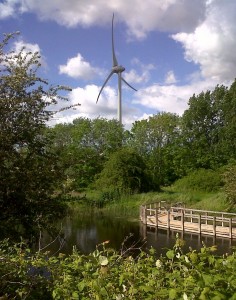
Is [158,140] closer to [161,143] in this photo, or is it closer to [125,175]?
[161,143]

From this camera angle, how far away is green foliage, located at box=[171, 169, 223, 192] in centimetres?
4144

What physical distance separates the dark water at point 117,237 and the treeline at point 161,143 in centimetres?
1012

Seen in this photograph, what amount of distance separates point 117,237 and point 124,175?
1605 centimetres

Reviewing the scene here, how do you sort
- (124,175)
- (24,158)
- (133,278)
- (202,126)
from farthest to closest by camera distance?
(202,126)
(124,175)
(24,158)
(133,278)

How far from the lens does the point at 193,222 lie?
27.3m

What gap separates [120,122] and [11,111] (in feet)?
173

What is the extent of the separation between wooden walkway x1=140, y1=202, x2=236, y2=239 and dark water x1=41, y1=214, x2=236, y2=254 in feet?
2.21

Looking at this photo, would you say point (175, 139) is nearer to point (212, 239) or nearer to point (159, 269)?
point (212, 239)

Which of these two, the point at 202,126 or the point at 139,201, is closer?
the point at 139,201

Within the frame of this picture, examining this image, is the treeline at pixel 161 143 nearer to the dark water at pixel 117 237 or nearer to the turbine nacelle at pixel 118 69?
the turbine nacelle at pixel 118 69

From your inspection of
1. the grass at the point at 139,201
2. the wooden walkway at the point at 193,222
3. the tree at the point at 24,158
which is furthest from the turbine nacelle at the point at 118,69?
the tree at the point at 24,158

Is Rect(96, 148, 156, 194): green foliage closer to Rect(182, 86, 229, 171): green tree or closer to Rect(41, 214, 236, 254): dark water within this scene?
Rect(41, 214, 236, 254): dark water

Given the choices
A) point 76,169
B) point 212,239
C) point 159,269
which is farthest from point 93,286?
point 212,239

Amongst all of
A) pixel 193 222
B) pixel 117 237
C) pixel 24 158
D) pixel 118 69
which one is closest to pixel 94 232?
pixel 117 237
